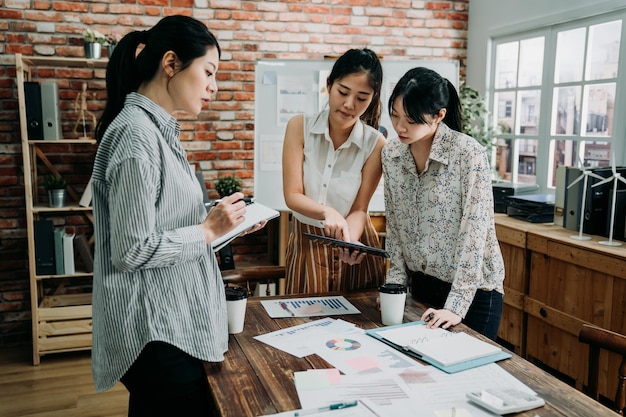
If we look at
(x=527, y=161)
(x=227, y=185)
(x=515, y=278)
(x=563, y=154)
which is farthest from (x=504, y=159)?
(x=227, y=185)

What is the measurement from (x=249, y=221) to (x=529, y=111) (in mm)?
3211

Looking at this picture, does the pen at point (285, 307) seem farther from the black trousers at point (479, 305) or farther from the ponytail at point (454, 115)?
the ponytail at point (454, 115)

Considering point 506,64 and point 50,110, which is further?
point 506,64

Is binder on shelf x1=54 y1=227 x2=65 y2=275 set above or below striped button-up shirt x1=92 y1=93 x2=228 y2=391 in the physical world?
below

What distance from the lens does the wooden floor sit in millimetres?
2898

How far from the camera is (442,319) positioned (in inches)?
62.2

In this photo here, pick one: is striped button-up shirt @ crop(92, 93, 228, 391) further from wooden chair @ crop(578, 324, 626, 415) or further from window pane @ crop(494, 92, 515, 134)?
window pane @ crop(494, 92, 515, 134)

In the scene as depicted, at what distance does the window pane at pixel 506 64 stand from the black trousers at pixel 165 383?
371 cm

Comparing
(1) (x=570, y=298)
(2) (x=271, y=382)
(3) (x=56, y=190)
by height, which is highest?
(3) (x=56, y=190)

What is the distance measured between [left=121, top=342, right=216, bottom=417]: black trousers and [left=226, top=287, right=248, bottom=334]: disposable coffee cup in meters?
0.27

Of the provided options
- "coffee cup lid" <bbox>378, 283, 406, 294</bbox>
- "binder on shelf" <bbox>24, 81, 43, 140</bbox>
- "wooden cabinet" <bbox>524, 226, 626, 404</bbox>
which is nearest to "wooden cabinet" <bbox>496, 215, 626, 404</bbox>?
"wooden cabinet" <bbox>524, 226, 626, 404</bbox>

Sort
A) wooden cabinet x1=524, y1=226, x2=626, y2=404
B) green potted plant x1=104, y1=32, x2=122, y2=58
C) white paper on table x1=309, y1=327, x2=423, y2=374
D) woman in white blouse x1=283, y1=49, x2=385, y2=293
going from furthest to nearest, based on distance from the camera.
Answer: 1. green potted plant x1=104, y1=32, x2=122, y2=58
2. wooden cabinet x1=524, y1=226, x2=626, y2=404
3. woman in white blouse x1=283, y1=49, x2=385, y2=293
4. white paper on table x1=309, y1=327, x2=423, y2=374

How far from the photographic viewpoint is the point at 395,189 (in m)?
1.83

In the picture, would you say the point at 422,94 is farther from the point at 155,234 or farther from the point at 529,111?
the point at 529,111
